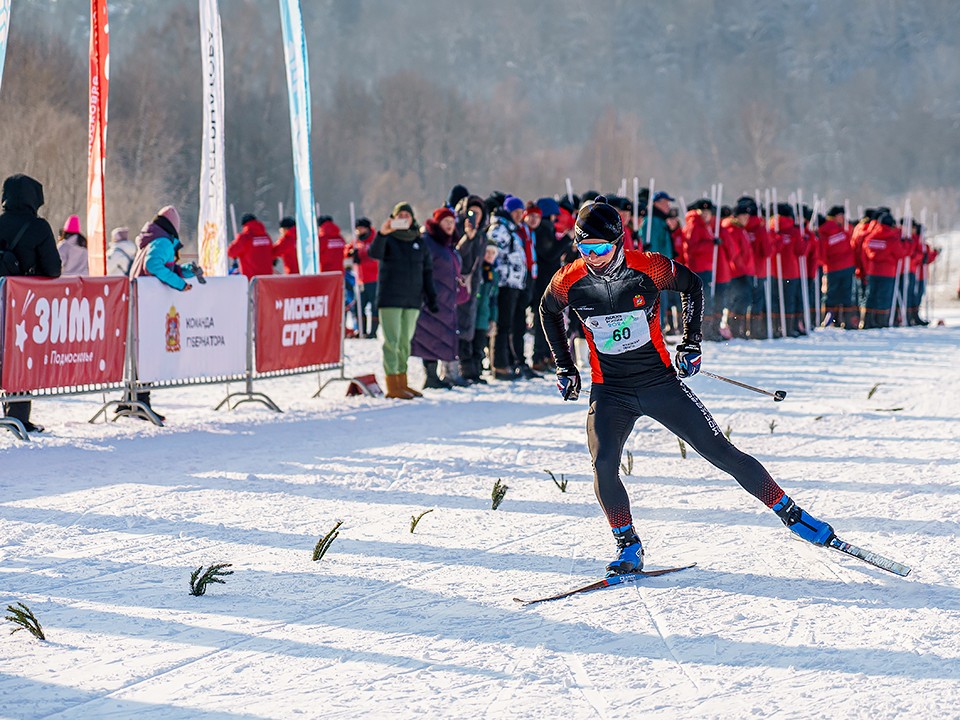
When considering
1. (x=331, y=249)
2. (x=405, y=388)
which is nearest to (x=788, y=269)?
(x=331, y=249)

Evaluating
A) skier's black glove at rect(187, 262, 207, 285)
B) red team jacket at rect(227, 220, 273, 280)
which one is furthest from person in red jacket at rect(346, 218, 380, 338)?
skier's black glove at rect(187, 262, 207, 285)

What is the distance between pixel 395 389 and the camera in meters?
11.5

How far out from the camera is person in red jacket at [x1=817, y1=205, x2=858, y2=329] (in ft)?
70.9

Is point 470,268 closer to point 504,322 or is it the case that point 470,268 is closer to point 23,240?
point 504,322

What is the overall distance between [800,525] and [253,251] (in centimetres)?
1345

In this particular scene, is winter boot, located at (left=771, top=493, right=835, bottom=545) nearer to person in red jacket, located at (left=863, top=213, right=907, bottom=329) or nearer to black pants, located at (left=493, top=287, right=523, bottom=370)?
black pants, located at (left=493, top=287, right=523, bottom=370)

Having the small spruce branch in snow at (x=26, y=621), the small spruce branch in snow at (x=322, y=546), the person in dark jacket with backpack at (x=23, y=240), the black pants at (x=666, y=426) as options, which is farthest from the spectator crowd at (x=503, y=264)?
the black pants at (x=666, y=426)

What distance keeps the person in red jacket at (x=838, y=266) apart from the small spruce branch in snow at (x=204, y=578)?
59.1ft

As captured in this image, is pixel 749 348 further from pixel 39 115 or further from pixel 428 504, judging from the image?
pixel 39 115

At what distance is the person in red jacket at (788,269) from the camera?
20391mm

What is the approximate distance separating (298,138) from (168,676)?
9.10m

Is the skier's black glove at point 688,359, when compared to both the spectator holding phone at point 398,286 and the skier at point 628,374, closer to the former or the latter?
the skier at point 628,374

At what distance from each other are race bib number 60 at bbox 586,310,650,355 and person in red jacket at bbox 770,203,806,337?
15168 mm

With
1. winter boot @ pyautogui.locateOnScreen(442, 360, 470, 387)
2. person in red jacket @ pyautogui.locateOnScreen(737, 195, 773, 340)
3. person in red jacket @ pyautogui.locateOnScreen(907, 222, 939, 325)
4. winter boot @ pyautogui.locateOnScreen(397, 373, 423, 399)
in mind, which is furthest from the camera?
person in red jacket @ pyautogui.locateOnScreen(907, 222, 939, 325)
